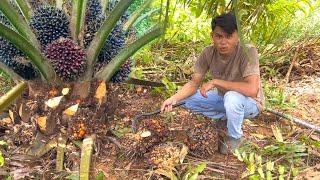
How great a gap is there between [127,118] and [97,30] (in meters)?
0.66

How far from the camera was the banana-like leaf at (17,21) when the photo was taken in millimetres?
2516

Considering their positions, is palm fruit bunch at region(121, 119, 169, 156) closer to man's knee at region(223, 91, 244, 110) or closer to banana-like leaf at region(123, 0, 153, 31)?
man's knee at region(223, 91, 244, 110)

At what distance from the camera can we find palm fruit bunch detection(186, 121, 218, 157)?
284 centimetres

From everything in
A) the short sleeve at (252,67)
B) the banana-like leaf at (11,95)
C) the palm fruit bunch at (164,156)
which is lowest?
the palm fruit bunch at (164,156)

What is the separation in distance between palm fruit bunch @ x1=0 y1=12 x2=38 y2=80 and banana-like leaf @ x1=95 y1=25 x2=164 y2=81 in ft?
1.39

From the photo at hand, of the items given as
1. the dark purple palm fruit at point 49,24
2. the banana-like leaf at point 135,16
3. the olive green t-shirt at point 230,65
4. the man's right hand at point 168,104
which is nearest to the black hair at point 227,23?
the olive green t-shirt at point 230,65

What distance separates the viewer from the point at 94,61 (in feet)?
9.73

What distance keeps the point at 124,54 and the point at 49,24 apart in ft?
1.59

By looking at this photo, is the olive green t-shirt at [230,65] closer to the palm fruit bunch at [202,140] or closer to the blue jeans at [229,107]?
the blue jeans at [229,107]

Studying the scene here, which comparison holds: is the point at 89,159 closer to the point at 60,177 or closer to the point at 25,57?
the point at 60,177

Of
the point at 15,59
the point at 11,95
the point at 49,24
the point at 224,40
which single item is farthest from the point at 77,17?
the point at 224,40

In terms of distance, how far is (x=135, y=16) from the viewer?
3.47 m

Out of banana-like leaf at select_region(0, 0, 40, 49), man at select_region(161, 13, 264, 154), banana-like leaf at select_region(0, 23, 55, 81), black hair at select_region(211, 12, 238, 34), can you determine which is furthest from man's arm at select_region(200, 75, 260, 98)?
banana-like leaf at select_region(0, 0, 40, 49)

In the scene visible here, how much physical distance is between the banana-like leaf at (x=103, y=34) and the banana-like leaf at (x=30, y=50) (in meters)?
0.24
